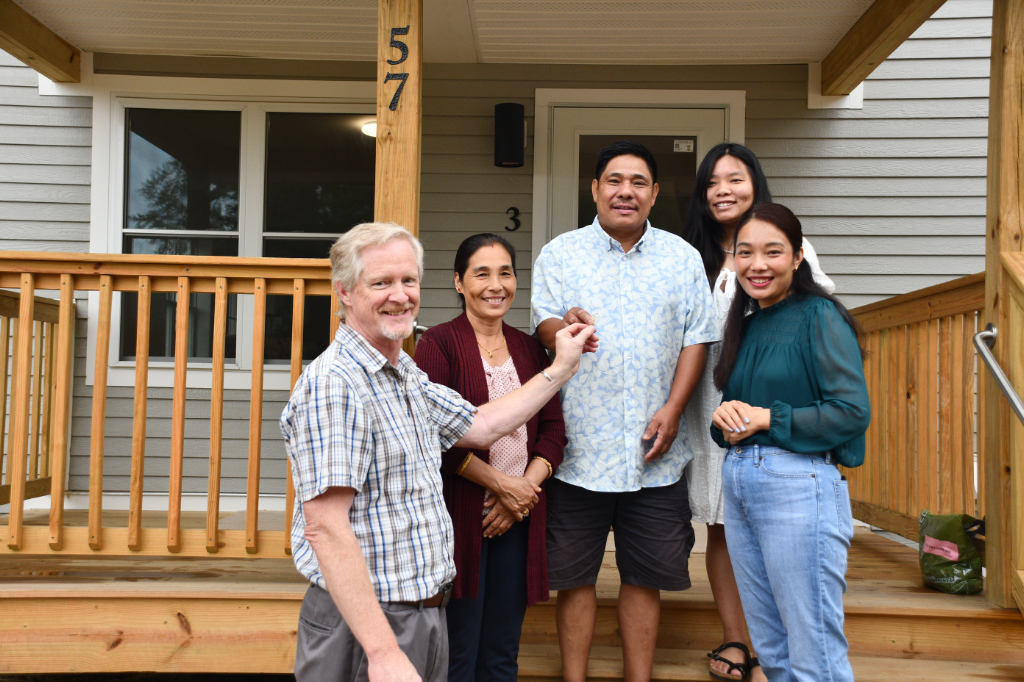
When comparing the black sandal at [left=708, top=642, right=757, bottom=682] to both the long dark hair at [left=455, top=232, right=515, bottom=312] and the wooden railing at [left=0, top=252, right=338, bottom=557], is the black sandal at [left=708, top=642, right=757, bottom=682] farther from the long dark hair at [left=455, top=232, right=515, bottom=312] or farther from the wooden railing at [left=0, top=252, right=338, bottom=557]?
the wooden railing at [left=0, top=252, right=338, bottom=557]

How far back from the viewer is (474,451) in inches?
77.5

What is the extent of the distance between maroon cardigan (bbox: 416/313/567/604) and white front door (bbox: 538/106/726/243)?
234cm

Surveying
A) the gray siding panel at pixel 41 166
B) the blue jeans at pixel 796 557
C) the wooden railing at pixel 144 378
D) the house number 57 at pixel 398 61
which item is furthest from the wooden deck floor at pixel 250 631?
the gray siding panel at pixel 41 166

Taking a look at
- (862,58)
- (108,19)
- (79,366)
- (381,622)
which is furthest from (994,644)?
(108,19)

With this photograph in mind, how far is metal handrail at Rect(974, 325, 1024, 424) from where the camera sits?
2.24m

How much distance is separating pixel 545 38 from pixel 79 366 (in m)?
3.31

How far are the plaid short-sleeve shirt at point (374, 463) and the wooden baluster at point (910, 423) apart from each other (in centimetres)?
264

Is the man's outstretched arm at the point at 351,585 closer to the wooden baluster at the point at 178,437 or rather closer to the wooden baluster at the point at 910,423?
the wooden baluster at the point at 178,437

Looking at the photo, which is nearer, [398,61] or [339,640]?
[339,640]

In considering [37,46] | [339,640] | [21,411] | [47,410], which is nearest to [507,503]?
[339,640]

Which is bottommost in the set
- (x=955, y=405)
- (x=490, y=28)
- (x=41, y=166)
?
(x=955, y=405)

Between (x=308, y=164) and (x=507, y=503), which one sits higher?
(x=308, y=164)

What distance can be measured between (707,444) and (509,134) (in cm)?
253

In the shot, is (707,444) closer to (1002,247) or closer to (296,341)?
(1002,247)
